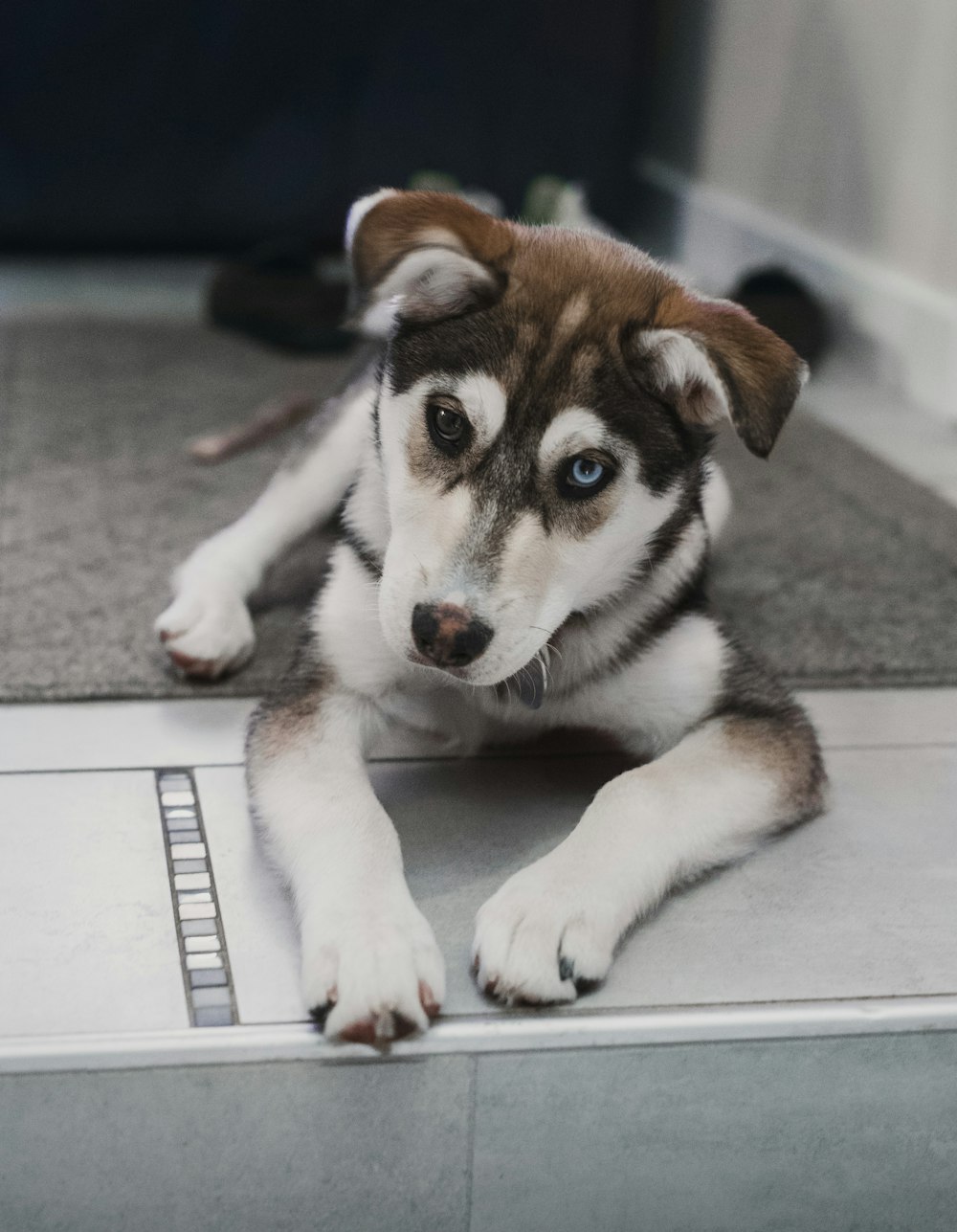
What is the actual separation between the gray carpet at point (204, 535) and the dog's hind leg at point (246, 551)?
2.3 inches

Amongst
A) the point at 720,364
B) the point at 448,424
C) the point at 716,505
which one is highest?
the point at 720,364

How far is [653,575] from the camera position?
1.96 m

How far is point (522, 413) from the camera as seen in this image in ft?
5.58

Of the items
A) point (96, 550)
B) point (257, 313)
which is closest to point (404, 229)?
point (96, 550)

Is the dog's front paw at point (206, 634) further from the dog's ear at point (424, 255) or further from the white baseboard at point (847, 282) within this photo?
the white baseboard at point (847, 282)

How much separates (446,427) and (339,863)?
541mm

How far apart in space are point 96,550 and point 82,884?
4.08 feet

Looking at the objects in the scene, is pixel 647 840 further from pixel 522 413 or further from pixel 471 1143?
pixel 522 413

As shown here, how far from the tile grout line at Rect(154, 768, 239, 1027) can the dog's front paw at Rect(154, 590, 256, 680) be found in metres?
0.28

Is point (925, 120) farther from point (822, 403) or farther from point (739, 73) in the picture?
point (739, 73)

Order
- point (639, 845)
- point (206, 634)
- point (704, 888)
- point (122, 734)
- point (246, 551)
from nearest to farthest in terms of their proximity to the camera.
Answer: point (639, 845) → point (704, 888) → point (122, 734) → point (206, 634) → point (246, 551)

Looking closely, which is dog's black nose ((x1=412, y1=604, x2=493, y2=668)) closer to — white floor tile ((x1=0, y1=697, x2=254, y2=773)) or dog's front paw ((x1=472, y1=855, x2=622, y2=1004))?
dog's front paw ((x1=472, y1=855, x2=622, y2=1004))

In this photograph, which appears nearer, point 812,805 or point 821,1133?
point 821,1133

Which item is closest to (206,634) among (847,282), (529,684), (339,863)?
(529,684)
